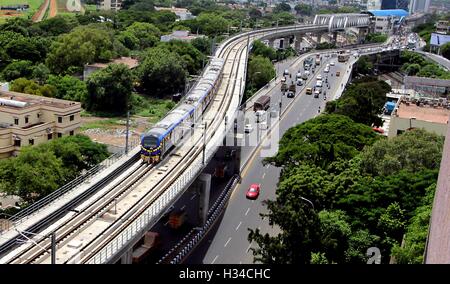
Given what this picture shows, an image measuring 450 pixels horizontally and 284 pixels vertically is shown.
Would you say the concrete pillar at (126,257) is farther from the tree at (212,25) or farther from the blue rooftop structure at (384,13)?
the blue rooftop structure at (384,13)

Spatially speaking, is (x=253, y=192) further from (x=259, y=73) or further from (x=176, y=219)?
(x=259, y=73)

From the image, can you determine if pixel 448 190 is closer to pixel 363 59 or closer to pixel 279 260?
pixel 279 260

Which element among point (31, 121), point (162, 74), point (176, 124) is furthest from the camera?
point (162, 74)

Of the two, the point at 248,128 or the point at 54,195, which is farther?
the point at 248,128

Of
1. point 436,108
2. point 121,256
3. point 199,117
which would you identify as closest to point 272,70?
point 436,108

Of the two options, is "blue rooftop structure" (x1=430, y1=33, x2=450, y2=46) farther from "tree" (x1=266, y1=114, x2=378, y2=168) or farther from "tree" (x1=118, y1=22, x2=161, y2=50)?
"tree" (x1=266, y1=114, x2=378, y2=168)

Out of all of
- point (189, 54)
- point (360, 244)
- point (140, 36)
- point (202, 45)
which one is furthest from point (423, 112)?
point (140, 36)
